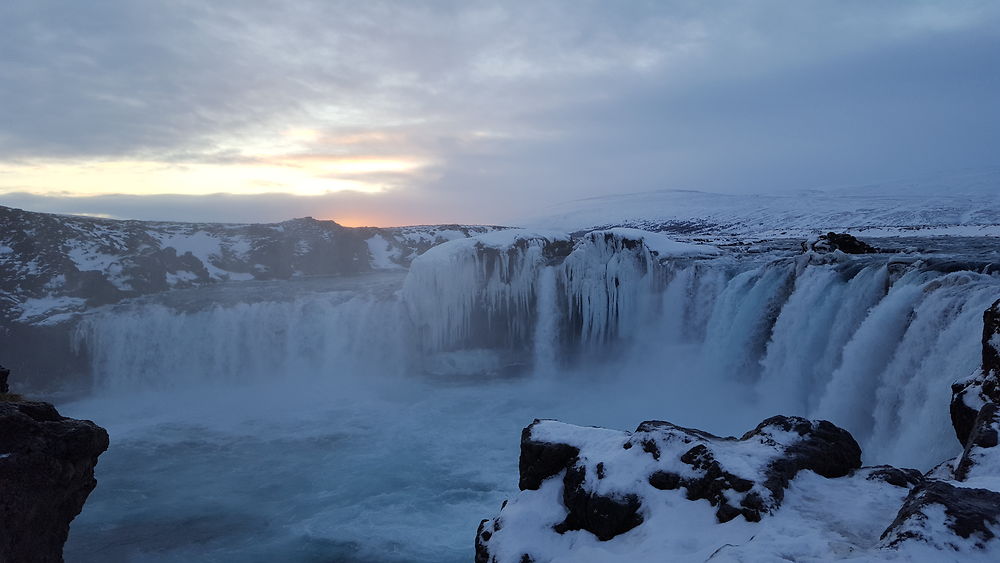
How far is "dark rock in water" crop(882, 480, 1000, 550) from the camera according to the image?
157 inches

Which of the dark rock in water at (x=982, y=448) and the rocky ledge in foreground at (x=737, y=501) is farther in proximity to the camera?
the dark rock in water at (x=982, y=448)

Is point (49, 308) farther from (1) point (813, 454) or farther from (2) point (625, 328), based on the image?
(1) point (813, 454)

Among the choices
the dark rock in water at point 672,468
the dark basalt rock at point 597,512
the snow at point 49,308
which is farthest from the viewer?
the snow at point 49,308

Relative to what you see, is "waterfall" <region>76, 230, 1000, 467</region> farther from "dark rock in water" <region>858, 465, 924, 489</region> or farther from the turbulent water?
"dark rock in water" <region>858, 465, 924, 489</region>

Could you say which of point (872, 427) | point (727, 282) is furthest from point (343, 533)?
point (727, 282)

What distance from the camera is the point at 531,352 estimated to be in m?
26.5

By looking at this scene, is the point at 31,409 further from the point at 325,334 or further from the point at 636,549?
the point at 325,334

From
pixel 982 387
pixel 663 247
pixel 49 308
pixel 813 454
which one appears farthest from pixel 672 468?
pixel 49 308

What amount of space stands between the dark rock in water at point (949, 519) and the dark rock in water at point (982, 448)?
1310 mm

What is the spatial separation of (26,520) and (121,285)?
96.8ft

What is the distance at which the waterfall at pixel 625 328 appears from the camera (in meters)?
11.9

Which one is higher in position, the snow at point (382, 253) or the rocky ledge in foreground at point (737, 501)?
→ the snow at point (382, 253)

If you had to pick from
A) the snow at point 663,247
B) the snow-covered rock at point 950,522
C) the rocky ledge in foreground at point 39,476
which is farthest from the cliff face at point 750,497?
the snow at point 663,247

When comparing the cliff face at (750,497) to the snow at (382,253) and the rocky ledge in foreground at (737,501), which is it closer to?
the rocky ledge in foreground at (737,501)
